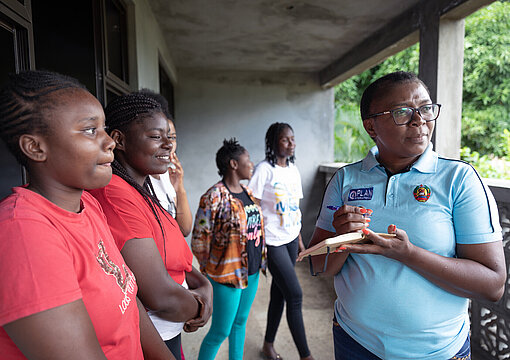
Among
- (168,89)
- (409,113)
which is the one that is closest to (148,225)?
(409,113)

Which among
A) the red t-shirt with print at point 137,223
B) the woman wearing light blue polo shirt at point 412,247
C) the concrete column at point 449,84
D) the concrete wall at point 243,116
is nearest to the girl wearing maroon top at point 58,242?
the red t-shirt with print at point 137,223

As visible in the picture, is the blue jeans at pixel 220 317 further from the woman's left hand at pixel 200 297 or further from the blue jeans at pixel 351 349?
the blue jeans at pixel 351 349

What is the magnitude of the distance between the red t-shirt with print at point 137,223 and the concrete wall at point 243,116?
190 inches

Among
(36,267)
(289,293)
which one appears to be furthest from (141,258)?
(289,293)

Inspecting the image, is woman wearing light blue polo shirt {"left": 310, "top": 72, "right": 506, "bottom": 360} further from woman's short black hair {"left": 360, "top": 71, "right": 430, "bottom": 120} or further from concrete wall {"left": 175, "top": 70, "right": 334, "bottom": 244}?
concrete wall {"left": 175, "top": 70, "right": 334, "bottom": 244}

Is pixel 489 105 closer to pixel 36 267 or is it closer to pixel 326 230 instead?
pixel 326 230

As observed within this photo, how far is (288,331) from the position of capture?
3.21 metres

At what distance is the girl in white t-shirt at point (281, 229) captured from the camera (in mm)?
2648

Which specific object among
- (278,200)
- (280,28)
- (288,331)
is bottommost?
(288,331)

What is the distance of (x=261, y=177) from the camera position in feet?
10.0

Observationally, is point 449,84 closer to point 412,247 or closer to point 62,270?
point 412,247

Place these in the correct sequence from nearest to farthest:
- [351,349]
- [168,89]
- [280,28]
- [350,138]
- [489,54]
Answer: [351,349] < [280,28] < [168,89] < [350,138] < [489,54]

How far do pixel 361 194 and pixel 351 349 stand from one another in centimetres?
59

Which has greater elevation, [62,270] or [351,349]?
[62,270]
